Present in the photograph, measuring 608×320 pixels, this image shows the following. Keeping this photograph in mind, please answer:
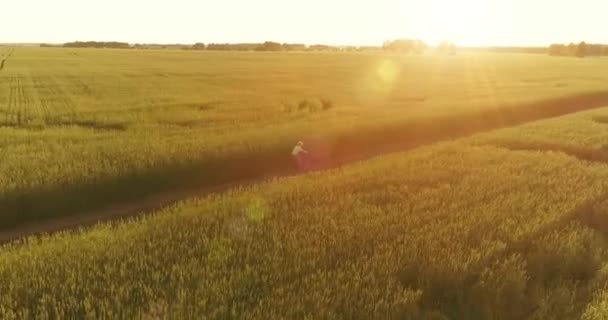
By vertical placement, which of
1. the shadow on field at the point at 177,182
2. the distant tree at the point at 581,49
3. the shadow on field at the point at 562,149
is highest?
the distant tree at the point at 581,49

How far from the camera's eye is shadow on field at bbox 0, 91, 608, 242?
34.0 ft

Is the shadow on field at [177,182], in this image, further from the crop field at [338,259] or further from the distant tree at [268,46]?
the distant tree at [268,46]

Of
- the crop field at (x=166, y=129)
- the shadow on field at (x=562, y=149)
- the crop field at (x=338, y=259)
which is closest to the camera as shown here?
the crop field at (x=338, y=259)

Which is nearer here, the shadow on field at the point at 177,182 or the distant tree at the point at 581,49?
the shadow on field at the point at 177,182

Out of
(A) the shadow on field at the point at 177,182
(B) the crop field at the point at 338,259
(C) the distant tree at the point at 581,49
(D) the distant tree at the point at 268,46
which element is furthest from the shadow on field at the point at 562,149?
(C) the distant tree at the point at 581,49

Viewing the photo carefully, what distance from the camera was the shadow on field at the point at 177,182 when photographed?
10.4m

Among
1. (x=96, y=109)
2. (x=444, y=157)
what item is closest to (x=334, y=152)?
(x=444, y=157)

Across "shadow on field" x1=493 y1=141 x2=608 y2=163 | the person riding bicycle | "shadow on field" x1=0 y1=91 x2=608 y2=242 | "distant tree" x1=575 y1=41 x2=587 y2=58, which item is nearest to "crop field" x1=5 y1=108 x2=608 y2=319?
"shadow on field" x1=0 y1=91 x2=608 y2=242

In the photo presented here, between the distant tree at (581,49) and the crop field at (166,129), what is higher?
the distant tree at (581,49)

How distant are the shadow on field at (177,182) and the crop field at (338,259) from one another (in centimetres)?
268

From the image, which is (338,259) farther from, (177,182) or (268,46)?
(268,46)

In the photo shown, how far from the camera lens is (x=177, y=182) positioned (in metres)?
12.9

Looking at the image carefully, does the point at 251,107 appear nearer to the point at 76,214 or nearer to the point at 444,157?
the point at 444,157

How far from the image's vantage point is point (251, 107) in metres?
25.3
